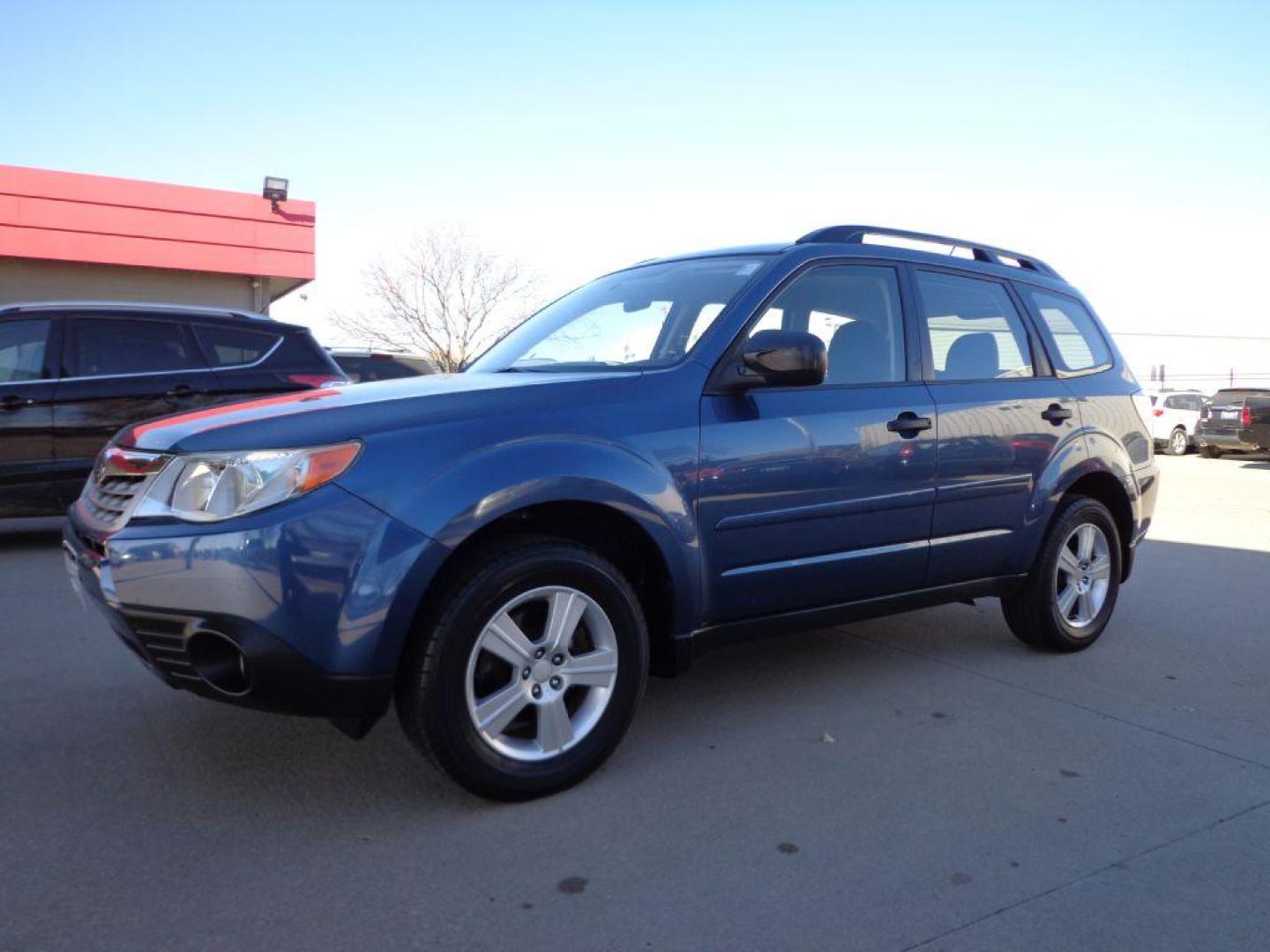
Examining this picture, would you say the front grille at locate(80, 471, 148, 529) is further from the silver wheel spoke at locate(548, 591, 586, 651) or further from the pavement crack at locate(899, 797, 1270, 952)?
the pavement crack at locate(899, 797, 1270, 952)

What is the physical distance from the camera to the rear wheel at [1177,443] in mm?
23127

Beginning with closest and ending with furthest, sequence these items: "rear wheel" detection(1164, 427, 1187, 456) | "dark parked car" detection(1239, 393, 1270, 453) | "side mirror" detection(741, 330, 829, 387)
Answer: "side mirror" detection(741, 330, 829, 387), "dark parked car" detection(1239, 393, 1270, 453), "rear wheel" detection(1164, 427, 1187, 456)

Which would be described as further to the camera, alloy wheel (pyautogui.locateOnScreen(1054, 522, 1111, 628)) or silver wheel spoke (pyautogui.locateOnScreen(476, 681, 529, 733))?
alloy wheel (pyautogui.locateOnScreen(1054, 522, 1111, 628))

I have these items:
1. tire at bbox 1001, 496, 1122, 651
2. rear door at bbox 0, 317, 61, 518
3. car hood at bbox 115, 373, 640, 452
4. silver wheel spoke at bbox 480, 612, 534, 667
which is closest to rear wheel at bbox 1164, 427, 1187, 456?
tire at bbox 1001, 496, 1122, 651

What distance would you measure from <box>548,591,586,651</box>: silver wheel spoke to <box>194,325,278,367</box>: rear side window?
5.51m

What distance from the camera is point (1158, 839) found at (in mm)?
3006

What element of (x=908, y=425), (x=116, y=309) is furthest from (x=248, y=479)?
(x=116, y=309)

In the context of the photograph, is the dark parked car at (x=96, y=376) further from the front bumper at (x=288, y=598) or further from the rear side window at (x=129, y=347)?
the front bumper at (x=288, y=598)

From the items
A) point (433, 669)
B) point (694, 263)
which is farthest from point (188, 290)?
point (433, 669)

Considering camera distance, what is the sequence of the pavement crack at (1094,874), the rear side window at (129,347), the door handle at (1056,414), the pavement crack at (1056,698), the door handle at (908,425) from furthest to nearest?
the rear side window at (129,347)
the door handle at (1056,414)
the door handle at (908,425)
the pavement crack at (1056,698)
the pavement crack at (1094,874)

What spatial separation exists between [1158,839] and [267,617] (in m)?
2.55

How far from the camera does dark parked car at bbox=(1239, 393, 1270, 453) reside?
58.2ft

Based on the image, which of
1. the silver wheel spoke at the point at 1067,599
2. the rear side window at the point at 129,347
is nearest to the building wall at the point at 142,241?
the rear side window at the point at 129,347

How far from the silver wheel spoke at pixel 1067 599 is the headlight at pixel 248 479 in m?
3.47
